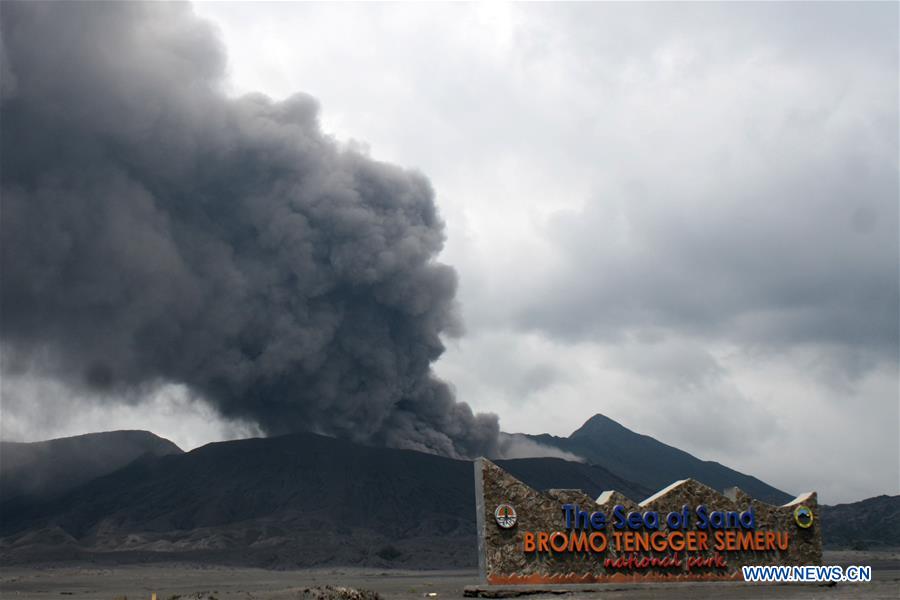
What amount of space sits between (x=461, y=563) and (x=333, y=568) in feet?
37.8

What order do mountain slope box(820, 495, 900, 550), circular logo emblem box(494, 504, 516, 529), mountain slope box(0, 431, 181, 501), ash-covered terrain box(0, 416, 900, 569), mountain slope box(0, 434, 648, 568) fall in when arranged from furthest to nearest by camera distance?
1. mountain slope box(0, 431, 181, 501)
2. mountain slope box(820, 495, 900, 550)
3. mountain slope box(0, 434, 648, 568)
4. ash-covered terrain box(0, 416, 900, 569)
5. circular logo emblem box(494, 504, 516, 529)

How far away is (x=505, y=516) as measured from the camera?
29.0 m

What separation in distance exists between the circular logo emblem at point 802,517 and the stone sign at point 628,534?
0.10 feet

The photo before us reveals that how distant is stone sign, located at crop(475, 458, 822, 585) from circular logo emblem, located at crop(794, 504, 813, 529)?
3cm

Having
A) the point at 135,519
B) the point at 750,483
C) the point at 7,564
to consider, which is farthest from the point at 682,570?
the point at 750,483

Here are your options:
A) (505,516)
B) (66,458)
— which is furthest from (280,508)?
(505,516)

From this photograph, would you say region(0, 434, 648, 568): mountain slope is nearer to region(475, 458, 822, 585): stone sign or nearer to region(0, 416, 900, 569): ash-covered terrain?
Answer: region(0, 416, 900, 569): ash-covered terrain

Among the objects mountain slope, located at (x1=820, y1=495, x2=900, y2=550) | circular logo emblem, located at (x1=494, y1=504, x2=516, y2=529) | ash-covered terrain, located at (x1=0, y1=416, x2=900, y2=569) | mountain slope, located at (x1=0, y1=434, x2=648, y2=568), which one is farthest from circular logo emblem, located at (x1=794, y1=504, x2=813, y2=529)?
mountain slope, located at (x1=820, y1=495, x2=900, y2=550)

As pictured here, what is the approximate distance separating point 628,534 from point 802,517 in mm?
6799

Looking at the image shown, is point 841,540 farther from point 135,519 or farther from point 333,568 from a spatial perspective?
point 135,519

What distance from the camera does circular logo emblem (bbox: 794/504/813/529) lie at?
32.5 m

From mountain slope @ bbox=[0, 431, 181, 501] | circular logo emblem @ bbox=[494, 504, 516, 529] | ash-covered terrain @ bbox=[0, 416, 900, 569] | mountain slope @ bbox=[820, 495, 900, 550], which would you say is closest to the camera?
circular logo emblem @ bbox=[494, 504, 516, 529]

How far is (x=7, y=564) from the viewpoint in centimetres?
8612

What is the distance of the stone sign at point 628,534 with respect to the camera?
95.1 ft
